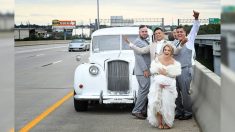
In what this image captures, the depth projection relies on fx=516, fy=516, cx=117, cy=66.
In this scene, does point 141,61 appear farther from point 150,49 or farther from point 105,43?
point 105,43

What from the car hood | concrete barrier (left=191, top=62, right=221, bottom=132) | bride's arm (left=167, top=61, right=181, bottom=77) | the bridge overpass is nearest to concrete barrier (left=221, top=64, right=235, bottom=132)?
the bridge overpass

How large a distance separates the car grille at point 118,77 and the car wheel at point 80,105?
23.0 inches

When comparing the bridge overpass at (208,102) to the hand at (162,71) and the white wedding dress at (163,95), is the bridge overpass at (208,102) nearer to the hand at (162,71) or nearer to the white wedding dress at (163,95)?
the white wedding dress at (163,95)

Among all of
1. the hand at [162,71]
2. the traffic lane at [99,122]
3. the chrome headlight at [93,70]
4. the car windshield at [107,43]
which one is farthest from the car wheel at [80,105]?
the hand at [162,71]

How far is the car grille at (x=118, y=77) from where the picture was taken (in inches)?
383

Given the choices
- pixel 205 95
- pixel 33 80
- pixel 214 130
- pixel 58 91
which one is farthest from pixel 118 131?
pixel 33 80

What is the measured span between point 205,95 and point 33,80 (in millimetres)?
10820

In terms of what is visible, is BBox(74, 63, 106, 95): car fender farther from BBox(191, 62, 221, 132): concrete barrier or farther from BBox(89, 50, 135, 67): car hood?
BBox(191, 62, 221, 132): concrete barrier

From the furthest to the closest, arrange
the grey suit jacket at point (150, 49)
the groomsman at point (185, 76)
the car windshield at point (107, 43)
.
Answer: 1. the car windshield at point (107, 43)
2. the groomsman at point (185, 76)
3. the grey suit jacket at point (150, 49)

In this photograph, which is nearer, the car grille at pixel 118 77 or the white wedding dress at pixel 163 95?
the white wedding dress at pixel 163 95

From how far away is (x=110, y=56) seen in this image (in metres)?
10.5

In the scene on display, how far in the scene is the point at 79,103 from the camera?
32.5 ft

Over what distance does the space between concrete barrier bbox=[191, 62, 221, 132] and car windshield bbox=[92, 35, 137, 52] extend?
225 cm

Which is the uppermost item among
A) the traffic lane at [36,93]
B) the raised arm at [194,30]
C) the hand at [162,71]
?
the raised arm at [194,30]
